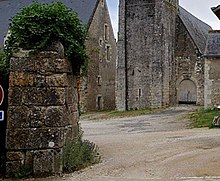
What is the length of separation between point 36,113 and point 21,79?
2.20 ft

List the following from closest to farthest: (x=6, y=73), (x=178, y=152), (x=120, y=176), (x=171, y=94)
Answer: (x=120, y=176) < (x=6, y=73) < (x=178, y=152) < (x=171, y=94)

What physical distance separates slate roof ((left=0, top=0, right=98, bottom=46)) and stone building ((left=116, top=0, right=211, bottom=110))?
3.45 m

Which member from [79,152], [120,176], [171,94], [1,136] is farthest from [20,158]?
[171,94]

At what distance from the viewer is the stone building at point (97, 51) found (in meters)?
36.1

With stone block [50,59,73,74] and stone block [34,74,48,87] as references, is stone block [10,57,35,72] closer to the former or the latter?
stone block [34,74,48,87]

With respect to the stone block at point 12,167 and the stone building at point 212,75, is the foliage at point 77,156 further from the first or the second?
the stone building at point 212,75

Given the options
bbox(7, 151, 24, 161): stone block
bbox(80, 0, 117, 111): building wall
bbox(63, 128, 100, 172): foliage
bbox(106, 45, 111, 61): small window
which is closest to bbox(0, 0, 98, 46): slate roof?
bbox(80, 0, 117, 111): building wall

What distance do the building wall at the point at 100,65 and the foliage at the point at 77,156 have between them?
1008 inches

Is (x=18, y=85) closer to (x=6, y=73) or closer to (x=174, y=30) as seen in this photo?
(x=6, y=73)

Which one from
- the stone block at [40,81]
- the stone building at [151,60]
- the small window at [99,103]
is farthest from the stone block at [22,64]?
the small window at [99,103]

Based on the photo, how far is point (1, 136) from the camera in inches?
320

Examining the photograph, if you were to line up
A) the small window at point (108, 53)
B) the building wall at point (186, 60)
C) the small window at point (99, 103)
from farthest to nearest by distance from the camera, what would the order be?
the small window at point (108, 53) → the small window at point (99, 103) → the building wall at point (186, 60)

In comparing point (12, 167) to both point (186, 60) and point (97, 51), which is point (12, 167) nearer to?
point (186, 60)

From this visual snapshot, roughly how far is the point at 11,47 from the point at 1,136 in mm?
1669
